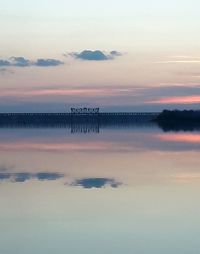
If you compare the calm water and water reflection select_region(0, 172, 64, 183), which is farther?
water reflection select_region(0, 172, 64, 183)

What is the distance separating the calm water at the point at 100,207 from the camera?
6.01m

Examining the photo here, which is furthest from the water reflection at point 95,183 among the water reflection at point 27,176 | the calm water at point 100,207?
the water reflection at point 27,176

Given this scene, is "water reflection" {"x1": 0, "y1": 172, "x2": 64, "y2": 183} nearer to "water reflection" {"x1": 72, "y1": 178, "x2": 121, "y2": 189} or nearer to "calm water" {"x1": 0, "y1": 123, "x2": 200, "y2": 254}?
"calm water" {"x1": 0, "y1": 123, "x2": 200, "y2": 254}

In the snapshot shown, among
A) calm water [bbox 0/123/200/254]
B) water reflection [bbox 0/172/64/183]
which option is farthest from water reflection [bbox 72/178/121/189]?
water reflection [bbox 0/172/64/183]

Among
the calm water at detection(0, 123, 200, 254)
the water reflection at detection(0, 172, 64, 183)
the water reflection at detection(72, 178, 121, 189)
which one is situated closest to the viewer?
the calm water at detection(0, 123, 200, 254)

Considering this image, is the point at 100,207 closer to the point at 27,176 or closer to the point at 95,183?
the point at 95,183

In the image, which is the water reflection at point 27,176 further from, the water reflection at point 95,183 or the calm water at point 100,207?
the water reflection at point 95,183

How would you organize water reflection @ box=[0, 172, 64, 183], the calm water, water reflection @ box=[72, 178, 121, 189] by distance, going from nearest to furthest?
the calm water, water reflection @ box=[72, 178, 121, 189], water reflection @ box=[0, 172, 64, 183]

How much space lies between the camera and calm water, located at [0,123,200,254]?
19.7 feet

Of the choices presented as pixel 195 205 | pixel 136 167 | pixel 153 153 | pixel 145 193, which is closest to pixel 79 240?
pixel 195 205

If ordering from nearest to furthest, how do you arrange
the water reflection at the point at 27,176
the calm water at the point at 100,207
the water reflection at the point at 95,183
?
the calm water at the point at 100,207 < the water reflection at the point at 95,183 < the water reflection at the point at 27,176

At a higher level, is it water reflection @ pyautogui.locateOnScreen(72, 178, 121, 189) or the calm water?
water reflection @ pyautogui.locateOnScreen(72, 178, 121, 189)


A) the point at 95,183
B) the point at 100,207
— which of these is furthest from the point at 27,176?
the point at 100,207

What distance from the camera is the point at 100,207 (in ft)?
Result: 25.5
